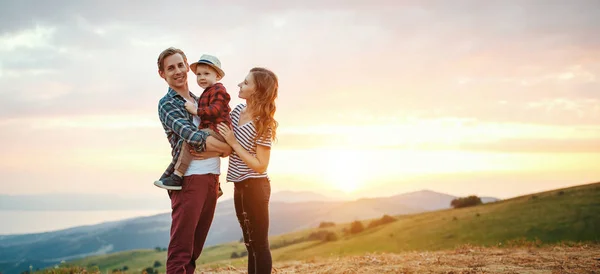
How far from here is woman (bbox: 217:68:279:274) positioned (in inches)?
239

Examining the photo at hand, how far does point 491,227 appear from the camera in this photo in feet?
95.7

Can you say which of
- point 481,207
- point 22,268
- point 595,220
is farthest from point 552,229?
point 22,268

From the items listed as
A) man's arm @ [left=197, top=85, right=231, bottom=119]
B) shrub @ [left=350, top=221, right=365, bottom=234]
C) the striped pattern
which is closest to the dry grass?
the striped pattern

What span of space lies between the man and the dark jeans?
1.08 ft

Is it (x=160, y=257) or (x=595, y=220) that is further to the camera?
(x=160, y=257)

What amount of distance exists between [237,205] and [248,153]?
2.27ft

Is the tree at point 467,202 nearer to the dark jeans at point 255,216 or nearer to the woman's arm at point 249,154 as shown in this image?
the dark jeans at point 255,216

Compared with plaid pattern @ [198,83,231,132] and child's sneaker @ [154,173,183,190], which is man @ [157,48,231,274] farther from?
plaid pattern @ [198,83,231,132]

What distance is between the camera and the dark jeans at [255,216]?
6168 mm

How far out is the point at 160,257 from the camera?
7325 cm

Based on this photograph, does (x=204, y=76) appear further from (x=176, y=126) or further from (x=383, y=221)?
(x=383, y=221)

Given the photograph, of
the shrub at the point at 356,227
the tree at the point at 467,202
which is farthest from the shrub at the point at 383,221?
the tree at the point at 467,202

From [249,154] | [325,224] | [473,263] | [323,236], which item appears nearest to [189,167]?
[249,154]

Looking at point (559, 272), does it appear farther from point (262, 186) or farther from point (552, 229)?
point (552, 229)
